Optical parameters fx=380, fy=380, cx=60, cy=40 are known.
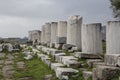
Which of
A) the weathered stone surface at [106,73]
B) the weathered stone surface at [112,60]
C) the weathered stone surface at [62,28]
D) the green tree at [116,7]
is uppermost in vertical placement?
the green tree at [116,7]

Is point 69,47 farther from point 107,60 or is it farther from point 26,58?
point 107,60

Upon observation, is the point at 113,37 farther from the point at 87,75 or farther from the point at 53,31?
the point at 53,31

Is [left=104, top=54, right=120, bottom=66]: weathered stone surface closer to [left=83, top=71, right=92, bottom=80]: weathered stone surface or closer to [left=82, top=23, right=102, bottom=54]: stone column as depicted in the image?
[left=83, top=71, right=92, bottom=80]: weathered stone surface

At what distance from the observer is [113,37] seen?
617 inches

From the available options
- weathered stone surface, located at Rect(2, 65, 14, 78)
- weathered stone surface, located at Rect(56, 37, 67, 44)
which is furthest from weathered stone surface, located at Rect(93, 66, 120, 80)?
weathered stone surface, located at Rect(56, 37, 67, 44)

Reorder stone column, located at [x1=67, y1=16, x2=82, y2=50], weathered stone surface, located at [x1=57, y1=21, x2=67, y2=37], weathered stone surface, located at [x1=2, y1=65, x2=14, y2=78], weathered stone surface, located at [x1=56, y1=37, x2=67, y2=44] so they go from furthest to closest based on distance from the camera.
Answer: weathered stone surface, located at [x1=57, y1=21, x2=67, y2=37] → weathered stone surface, located at [x1=56, y1=37, x2=67, y2=44] → stone column, located at [x1=67, y1=16, x2=82, y2=50] → weathered stone surface, located at [x1=2, y1=65, x2=14, y2=78]

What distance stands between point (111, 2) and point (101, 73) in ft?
86.8

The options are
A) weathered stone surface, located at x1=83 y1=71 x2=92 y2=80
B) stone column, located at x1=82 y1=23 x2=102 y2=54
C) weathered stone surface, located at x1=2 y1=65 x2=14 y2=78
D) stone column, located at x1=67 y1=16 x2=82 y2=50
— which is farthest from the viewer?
stone column, located at x1=67 y1=16 x2=82 y2=50

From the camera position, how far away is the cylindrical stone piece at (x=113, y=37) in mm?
15398

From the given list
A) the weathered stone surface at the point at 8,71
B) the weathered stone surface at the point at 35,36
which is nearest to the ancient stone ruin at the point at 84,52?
the weathered stone surface at the point at 8,71

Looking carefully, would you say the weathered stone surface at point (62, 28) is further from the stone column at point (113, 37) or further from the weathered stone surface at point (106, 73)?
the weathered stone surface at point (106, 73)

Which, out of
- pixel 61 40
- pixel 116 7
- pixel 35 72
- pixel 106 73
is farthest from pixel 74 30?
pixel 116 7

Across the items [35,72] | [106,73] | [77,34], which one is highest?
[77,34]

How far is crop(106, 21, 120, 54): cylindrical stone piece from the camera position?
50.5 ft
